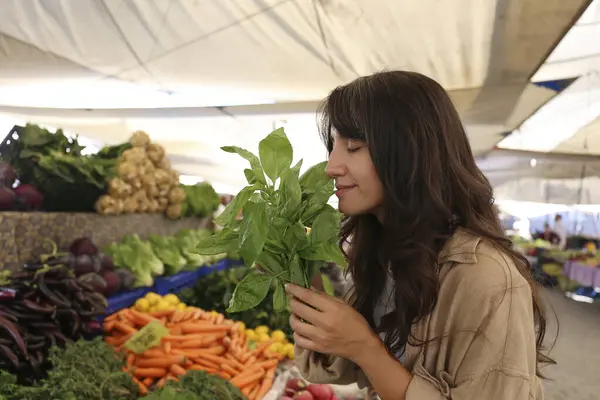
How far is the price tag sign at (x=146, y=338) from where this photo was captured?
2.67 m

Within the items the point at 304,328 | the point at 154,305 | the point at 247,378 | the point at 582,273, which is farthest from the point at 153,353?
the point at 582,273

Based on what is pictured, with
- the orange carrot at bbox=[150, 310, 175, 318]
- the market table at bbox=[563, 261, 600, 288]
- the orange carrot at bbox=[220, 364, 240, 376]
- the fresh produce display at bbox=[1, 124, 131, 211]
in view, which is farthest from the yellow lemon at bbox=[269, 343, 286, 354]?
the market table at bbox=[563, 261, 600, 288]

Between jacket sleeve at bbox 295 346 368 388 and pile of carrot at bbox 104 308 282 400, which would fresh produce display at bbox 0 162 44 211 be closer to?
pile of carrot at bbox 104 308 282 400

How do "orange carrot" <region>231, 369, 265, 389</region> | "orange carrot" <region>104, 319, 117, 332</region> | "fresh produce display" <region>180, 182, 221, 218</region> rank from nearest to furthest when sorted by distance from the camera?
"orange carrot" <region>231, 369, 265, 389</region>, "orange carrot" <region>104, 319, 117, 332</region>, "fresh produce display" <region>180, 182, 221, 218</region>

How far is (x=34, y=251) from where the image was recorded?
310 centimetres

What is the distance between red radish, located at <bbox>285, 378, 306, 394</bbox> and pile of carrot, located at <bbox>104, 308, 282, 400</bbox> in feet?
0.40

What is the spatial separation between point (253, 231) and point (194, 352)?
2132 millimetres

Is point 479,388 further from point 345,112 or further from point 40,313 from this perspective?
point 40,313

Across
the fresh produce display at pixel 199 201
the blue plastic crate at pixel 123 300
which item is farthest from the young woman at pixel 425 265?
the fresh produce display at pixel 199 201

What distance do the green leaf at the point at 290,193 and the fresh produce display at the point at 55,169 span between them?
279 cm

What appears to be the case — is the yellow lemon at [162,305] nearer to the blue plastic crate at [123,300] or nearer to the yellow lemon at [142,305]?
the yellow lemon at [142,305]

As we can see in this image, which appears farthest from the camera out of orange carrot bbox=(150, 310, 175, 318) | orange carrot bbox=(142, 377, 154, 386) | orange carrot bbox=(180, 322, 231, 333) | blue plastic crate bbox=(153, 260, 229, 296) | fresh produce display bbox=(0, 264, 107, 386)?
blue plastic crate bbox=(153, 260, 229, 296)

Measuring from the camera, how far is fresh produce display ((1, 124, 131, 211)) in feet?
11.3

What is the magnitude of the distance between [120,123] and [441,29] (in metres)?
5.80
